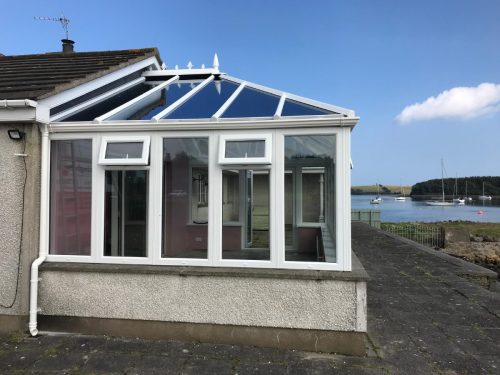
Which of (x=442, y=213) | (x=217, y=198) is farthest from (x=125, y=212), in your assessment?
(x=442, y=213)

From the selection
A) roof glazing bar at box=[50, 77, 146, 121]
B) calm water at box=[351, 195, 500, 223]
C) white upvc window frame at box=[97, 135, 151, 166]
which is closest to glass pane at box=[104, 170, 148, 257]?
white upvc window frame at box=[97, 135, 151, 166]

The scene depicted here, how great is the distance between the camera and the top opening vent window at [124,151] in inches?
173

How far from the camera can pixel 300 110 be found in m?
4.56

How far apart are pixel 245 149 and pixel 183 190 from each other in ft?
3.41

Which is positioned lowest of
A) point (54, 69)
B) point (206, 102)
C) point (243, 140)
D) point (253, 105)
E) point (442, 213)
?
point (442, 213)

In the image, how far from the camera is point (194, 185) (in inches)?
183

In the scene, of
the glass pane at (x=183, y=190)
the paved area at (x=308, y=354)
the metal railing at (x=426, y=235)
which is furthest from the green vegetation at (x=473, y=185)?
the glass pane at (x=183, y=190)

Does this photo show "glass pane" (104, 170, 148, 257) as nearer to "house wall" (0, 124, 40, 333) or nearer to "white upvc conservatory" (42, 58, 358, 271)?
"white upvc conservatory" (42, 58, 358, 271)

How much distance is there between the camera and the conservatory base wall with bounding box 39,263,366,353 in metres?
3.99

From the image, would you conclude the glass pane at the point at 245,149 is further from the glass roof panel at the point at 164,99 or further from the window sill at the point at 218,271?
the window sill at the point at 218,271

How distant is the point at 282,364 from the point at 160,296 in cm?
161

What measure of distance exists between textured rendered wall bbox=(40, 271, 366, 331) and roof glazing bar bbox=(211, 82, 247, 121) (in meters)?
1.92

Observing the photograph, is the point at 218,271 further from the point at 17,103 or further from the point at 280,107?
the point at 17,103

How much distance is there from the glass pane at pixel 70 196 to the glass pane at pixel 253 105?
191 cm
